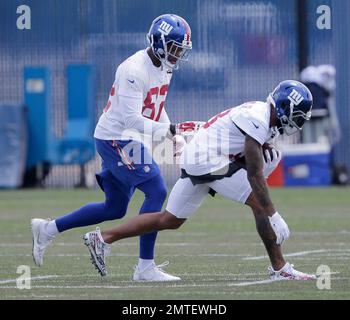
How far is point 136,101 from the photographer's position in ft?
30.2

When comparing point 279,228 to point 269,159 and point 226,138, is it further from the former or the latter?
point 226,138

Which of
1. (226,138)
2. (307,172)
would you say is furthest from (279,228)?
(307,172)

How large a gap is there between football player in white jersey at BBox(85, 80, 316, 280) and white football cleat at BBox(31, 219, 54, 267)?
64 centimetres

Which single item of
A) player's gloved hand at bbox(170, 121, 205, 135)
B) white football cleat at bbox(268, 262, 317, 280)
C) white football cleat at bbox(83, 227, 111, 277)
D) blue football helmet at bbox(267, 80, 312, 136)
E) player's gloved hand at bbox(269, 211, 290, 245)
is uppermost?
blue football helmet at bbox(267, 80, 312, 136)

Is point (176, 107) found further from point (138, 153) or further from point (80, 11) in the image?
point (138, 153)

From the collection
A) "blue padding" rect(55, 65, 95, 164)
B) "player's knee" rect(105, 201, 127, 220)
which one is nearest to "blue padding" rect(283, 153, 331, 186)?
"blue padding" rect(55, 65, 95, 164)

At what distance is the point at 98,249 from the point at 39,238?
2.38 feet

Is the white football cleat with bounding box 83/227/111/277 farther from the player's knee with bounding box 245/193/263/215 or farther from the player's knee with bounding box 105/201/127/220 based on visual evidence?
the player's knee with bounding box 245/193/263/215

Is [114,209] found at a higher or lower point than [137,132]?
lower

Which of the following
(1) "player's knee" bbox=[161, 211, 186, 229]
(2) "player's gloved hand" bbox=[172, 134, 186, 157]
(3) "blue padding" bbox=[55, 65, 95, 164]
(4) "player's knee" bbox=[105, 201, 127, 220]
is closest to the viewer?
(1) "player's knee" bbox=[161, 211, 186, 229]

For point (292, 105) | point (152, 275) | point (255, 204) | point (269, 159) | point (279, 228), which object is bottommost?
point (152, 275)

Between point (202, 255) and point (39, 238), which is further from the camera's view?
point (202, 255)

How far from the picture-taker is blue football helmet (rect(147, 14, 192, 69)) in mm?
9281

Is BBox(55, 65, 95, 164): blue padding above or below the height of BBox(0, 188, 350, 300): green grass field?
above
